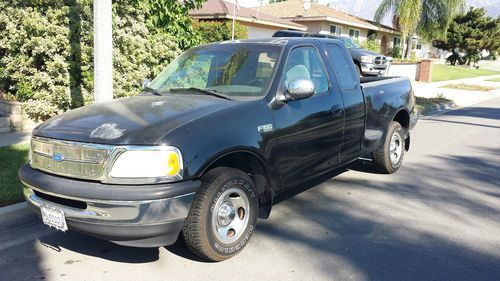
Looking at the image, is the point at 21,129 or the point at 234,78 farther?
the point at 21,129

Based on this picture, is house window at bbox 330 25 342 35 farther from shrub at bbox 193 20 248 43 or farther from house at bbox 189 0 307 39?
shrub at bbox 193 20 248 43

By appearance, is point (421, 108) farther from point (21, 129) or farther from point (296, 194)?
point (21, 129)

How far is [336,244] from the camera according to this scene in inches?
176

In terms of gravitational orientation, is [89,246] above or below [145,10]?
below

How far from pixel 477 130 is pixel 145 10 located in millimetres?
8119

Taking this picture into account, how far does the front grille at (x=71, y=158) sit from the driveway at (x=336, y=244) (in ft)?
2.80

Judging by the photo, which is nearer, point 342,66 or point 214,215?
point 214,215

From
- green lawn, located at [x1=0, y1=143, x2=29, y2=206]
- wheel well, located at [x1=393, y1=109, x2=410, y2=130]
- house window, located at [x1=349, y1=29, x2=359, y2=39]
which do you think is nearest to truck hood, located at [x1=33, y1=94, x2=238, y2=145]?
green lawn, located at [x1=0, y1=143, x2=29, y2=206]

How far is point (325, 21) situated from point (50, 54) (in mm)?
26581

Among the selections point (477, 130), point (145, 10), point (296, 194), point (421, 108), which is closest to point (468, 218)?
point (296, 194)

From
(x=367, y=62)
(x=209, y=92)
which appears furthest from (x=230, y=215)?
(x=367, y=62)

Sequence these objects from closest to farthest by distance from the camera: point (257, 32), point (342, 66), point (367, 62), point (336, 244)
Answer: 1. point (336, 244)
2. point (342, 66)
3. point (367, 62)
4. point (257, 32)

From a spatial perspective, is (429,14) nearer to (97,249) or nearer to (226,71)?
(226,71)

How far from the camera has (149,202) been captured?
345 cm
